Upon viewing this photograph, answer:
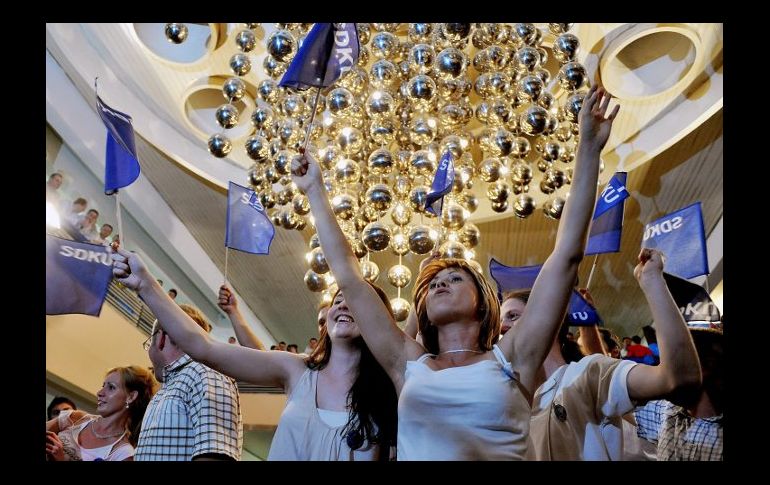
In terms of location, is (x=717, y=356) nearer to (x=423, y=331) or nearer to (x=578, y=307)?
(x=578, y=307)

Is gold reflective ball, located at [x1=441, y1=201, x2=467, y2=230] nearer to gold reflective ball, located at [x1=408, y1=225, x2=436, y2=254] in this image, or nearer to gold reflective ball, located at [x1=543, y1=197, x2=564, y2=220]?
gold reflective ball, located at [x1=408, y1=225, x2=436, y2=254]

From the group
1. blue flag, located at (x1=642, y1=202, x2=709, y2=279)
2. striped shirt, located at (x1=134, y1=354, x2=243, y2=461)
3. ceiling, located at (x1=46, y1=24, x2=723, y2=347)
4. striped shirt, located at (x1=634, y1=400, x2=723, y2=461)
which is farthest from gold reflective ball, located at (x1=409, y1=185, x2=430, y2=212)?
striped shirt, located at (x1=134, y1=354, x2=243, y2=461)

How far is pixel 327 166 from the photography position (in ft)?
14.4

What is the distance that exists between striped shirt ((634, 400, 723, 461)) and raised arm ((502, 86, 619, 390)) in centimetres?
83

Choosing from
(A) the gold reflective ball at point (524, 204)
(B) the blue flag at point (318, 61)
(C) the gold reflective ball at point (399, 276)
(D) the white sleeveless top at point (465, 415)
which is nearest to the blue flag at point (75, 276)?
(B) the blue flag at point (318, 61)

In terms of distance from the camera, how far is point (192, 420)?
217 centimetres

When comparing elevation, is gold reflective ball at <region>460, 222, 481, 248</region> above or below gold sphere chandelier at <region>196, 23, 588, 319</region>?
below

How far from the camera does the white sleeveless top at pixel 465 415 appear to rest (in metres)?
1.49

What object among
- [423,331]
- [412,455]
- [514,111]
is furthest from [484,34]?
[412,455]

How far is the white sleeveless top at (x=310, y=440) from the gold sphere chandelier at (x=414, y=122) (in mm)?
2196

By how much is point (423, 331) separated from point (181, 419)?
0.82 metres

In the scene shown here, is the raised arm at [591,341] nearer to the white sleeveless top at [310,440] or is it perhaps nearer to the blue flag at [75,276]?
the white sleeveless top at [310,440]

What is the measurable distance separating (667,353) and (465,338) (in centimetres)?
47

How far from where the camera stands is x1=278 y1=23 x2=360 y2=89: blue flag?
8.04 feet
